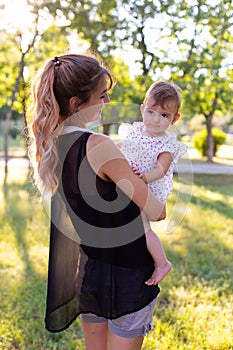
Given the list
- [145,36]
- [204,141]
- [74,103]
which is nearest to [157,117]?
[74,103]

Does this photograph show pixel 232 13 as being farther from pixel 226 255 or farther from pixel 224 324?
pixel 224 324

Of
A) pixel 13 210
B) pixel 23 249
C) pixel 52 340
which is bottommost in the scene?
pixel 13 210

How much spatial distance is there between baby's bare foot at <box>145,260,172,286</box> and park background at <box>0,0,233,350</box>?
436 mm

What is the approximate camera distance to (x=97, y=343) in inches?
60.8

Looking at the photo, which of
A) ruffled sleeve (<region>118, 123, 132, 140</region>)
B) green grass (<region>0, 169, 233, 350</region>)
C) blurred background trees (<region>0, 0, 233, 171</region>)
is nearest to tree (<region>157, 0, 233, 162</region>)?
blurred background trees (<region>0, 0, 233, 171</region>)

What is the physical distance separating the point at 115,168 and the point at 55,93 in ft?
1.00

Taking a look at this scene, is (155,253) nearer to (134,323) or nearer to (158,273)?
(158,273)

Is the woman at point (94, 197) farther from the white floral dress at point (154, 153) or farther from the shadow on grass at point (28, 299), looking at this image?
the shadow on grass at point (28, 299)

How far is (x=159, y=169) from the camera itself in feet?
4.50

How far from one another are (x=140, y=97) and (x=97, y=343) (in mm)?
5728

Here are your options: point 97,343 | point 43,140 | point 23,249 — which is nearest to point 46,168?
point 43,140

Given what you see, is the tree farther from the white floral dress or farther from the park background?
the white floral dress

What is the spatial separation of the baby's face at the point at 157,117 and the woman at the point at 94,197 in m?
0.17

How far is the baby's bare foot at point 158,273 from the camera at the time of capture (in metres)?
1.36
